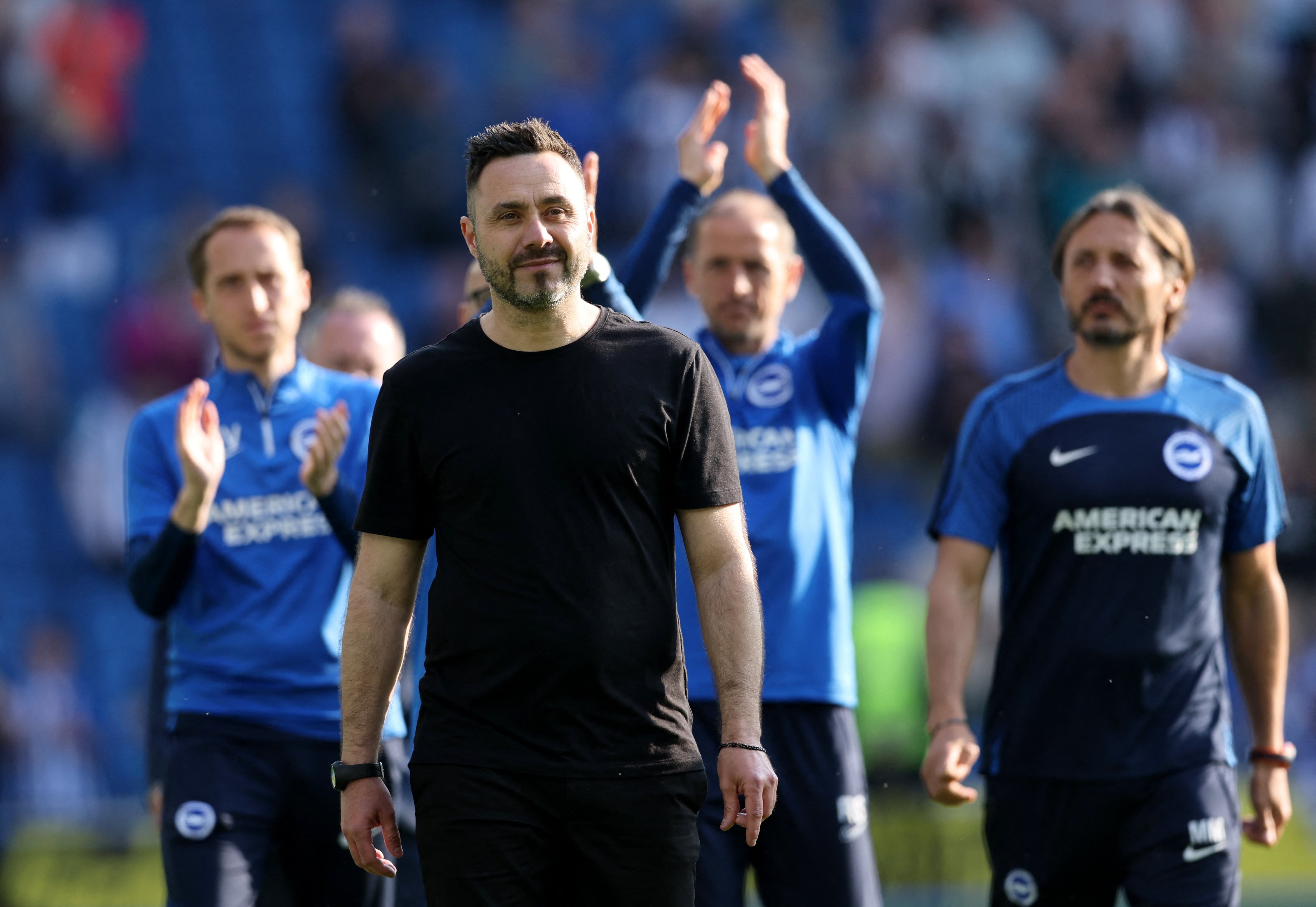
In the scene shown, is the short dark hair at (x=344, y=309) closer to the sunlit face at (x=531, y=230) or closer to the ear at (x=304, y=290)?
the ear at (x=304, y=290)

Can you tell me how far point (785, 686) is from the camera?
5395mm

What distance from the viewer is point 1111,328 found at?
533 centimetres

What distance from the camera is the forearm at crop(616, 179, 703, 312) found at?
555 centimetres

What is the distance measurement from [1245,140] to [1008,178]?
1.93 metres

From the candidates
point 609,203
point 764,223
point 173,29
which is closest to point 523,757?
point 764,223

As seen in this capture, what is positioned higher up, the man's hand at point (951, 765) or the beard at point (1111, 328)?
the beard at point (1111, 328)

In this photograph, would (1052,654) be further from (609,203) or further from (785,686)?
(609,203)

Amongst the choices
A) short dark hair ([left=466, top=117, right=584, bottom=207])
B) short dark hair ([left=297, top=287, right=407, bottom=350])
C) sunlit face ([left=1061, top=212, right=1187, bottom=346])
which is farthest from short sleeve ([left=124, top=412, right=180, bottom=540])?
sunlit face ([left=1061, top=212, right=1187, bottom=346])

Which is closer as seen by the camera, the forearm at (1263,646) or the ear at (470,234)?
the ear at (470,234)

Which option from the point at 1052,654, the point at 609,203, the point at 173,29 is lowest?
the point at 1052,654

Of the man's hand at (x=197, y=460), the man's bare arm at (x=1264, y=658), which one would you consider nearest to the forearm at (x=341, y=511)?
the man's hand at (x=197, y=460)

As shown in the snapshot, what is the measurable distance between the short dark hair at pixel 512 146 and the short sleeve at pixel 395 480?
516mm

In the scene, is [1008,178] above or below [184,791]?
above

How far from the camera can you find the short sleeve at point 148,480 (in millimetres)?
5488
